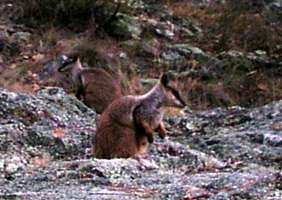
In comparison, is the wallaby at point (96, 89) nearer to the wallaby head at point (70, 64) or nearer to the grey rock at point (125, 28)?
the wallaby head at point (70, 64)

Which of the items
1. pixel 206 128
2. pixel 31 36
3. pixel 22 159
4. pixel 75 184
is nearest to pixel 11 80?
pixel 31 36

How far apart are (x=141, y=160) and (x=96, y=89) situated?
14.9 ft

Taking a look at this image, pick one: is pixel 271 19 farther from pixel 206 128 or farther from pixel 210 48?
pixel 206 128

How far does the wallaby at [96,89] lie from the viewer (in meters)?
12.8

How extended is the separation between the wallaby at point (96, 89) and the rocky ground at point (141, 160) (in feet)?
1.55

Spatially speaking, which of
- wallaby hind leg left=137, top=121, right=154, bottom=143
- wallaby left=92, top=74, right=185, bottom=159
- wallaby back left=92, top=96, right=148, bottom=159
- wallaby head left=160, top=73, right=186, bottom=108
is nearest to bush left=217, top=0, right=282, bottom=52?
wallaby head left=160, top=73, right=186, bottom=108

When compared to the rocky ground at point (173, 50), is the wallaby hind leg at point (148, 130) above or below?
above

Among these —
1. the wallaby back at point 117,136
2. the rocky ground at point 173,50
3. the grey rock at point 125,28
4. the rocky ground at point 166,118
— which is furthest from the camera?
the grey rock at point 125,28

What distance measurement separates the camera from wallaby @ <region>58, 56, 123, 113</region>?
12789 mm

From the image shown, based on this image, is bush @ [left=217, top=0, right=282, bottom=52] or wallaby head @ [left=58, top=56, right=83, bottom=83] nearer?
wallaby head @ [left=58, top=56, right=83, bottom=83]

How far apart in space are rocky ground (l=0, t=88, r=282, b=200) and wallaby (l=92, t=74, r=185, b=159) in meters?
0.19

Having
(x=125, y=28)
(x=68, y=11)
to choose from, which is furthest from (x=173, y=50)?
(x=68, y=11)

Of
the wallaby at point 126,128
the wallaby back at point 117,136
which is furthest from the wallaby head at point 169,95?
the wallaby back at point 117,136

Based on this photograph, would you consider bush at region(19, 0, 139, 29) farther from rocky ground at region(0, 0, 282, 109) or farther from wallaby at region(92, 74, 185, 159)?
wallaby at region(92, 74, 185, 159)
